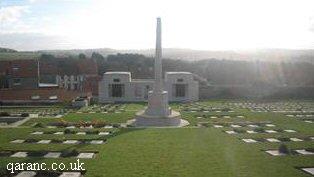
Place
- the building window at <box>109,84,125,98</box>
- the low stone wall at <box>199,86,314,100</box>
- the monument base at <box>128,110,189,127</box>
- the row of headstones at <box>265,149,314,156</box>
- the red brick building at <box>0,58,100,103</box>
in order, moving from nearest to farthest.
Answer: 1. the row of headstones at <box>265,149,314,156</box>
2. the monument base at <box>128,110,189,127</box>
3. the red brick building at <box>0,58,100,103</box>
4. the building window at <box>109,84,125,98</box>
5. the low stone wall at <box>199,86,314,100</box>

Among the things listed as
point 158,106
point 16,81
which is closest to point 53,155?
point 158,106

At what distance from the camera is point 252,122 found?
28.2m

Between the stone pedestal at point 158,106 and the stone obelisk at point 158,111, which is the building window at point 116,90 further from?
the stone pedestal at point 158,106

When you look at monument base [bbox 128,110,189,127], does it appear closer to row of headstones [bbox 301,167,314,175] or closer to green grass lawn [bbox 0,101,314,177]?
green grass lawn [bbox 0,101,314,177]

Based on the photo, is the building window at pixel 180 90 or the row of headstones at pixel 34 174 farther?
the building window at pixel 180 90

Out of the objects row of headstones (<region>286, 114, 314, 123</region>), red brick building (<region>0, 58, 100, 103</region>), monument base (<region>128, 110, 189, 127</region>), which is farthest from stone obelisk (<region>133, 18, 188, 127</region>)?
red brick building (<region>0, 58, 100, 103</region>)

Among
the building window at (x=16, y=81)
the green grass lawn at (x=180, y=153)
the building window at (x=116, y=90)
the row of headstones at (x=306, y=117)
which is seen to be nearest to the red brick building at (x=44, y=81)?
the building window at (x=16, y=81)

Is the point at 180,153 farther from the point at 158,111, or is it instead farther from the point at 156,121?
the point at 158,111

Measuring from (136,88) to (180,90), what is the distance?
15.0ft

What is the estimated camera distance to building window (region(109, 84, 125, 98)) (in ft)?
151

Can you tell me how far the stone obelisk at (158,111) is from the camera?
27016 millimetres

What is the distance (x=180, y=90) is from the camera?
4634cm

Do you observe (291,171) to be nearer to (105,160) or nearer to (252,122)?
(105,160)

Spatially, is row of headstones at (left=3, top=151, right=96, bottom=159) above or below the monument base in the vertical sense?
above
